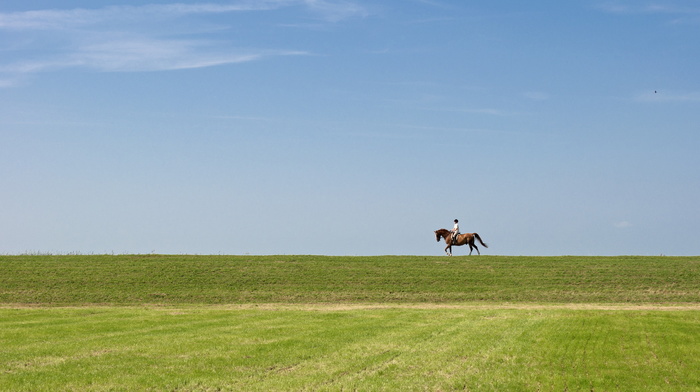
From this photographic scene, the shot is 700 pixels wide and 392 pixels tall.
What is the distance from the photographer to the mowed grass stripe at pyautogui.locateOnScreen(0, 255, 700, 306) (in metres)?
44.5

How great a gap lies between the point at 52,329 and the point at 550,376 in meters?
19.6

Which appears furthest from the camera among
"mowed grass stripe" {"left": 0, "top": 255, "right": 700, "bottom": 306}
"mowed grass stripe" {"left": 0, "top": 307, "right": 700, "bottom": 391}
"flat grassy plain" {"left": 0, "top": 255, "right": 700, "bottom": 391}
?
"mowed grass stripe" {"left": 0, "top": 255, "right": 700, "bottom": 306}

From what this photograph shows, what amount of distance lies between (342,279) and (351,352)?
2773 cm

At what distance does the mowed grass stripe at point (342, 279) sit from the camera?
44.5 m

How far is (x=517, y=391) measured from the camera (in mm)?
15945

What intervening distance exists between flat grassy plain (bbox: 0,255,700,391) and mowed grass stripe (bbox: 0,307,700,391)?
0.07m

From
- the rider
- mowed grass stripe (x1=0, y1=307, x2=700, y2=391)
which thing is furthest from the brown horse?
mowed grass stripe (x1=0, y1=307, x2=700, y2=391)

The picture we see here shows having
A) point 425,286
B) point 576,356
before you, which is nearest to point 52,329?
point 576,356

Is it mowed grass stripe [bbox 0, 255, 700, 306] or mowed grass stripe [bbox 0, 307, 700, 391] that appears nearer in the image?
mowed grass stripe [bbox 0, 307, 700, 391]

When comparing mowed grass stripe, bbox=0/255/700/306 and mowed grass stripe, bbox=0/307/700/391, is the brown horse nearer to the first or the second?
mowed grass stripe, bbox=0/255/700/306

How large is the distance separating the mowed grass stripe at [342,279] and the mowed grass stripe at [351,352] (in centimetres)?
1052

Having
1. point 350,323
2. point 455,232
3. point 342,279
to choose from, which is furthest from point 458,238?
point 350,323

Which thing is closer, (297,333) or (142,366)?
(142,366)

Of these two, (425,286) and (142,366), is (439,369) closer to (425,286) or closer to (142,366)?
(142,366)
